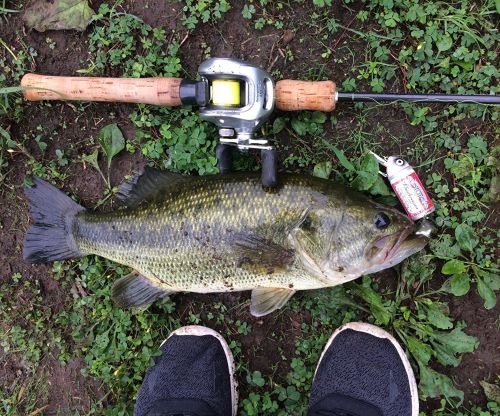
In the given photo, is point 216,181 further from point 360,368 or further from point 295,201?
point 360,368

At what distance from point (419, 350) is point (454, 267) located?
629 mm

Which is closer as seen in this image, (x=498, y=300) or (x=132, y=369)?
(x=498, y=300)

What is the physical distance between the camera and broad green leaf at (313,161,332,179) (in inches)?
132

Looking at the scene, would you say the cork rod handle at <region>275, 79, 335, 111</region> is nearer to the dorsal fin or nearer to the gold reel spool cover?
the gold reel spool cover

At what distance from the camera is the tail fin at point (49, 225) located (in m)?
3.47

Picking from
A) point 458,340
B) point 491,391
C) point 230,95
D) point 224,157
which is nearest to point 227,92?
point 230,95

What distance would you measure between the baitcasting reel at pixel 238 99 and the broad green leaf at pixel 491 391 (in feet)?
6.92

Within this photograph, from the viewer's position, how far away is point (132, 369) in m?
3.72

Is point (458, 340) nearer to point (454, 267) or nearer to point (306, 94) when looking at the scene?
point (454, 267)

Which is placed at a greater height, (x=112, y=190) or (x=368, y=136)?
(x=368, y=136)

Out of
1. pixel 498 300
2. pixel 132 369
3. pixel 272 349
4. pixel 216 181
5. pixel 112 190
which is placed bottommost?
pixel 132 369

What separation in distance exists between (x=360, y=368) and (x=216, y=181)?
5.60 ft

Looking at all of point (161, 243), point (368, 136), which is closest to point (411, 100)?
point (368, 136)

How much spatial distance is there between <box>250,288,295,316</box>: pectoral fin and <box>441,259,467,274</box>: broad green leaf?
107 centimetres
